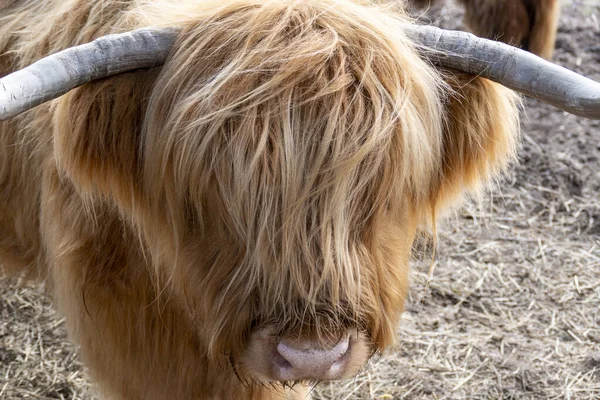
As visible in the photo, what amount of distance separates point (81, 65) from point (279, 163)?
577 mm

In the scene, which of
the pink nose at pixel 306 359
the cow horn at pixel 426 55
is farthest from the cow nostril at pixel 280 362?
the cow horn at pixel 426 55

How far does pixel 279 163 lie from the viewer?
7.69 feet

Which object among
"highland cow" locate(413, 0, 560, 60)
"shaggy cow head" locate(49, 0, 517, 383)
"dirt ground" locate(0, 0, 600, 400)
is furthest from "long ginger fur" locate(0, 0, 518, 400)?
"highland cow" locate(413, 0, 560, 60)

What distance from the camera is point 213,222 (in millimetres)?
2473

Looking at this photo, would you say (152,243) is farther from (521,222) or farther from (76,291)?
(521,222)

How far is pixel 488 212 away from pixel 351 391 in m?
1.84

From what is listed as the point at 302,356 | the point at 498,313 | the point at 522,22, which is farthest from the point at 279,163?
the point at 522,22

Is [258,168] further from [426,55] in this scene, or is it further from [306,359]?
[426,55]

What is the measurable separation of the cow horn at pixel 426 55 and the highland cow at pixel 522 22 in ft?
13.7

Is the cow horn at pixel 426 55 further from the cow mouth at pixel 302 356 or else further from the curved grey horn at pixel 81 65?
the cow mouth at pixel 302 356

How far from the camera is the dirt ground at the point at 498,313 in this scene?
4.04 metres

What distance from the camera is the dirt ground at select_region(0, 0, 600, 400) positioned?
4.04 meters

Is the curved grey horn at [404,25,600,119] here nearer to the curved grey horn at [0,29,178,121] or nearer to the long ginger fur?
the long ginger fur

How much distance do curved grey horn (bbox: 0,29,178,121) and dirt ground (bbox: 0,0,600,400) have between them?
202 centimetres
